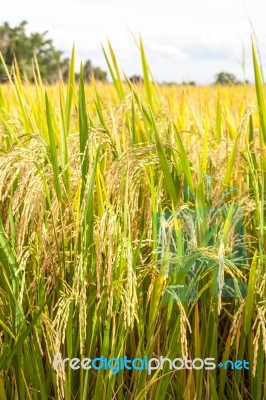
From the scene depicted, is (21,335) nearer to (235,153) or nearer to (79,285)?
(79,285)

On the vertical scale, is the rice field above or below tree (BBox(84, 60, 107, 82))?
below

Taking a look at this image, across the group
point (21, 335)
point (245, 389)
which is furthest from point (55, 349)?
point (245, 389)

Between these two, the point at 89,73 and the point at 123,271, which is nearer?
the point at 123,271

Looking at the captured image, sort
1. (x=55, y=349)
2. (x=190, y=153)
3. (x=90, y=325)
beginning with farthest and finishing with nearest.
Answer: (x=190, y=153) < (x=90, y=325) < (x=55, y=349)

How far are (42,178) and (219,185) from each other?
389mm

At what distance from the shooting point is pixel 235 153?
4.01ft

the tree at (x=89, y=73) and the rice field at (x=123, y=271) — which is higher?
the tree at (x=89, y=73)

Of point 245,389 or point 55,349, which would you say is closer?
point 55,349

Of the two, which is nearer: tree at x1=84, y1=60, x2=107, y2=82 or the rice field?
the rice field

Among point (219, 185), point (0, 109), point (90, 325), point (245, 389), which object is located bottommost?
point (245, 389)

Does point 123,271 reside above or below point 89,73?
below

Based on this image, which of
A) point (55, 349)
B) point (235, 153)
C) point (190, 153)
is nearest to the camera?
point (55, 349)

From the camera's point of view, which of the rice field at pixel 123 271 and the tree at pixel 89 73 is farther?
the tree at pixel 89 73

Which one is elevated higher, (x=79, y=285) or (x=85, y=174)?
(x=85, y=174)
